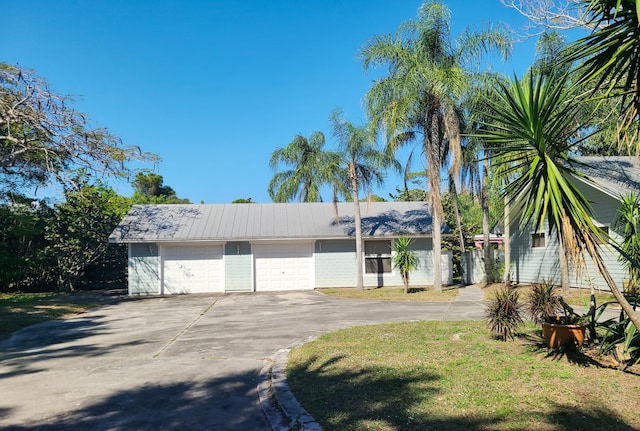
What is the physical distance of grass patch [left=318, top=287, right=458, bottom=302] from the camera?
15820 mm

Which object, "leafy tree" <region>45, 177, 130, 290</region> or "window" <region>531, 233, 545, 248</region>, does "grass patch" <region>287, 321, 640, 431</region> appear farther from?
"leafy tree" <region>45, 177, 130, 290</region>

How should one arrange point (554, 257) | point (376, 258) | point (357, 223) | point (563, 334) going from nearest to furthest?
point (563, 334)
point (554, 257)
point (357, 223)
point (376, 258)

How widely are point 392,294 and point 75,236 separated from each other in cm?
1503

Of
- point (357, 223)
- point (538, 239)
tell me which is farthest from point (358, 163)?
point (538, 239)

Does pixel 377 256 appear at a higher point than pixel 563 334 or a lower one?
higher

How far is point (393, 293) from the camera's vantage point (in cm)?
1767

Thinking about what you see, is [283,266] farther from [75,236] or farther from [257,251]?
[75,236]

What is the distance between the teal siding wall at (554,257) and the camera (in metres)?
14.1

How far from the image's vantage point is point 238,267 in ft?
65.9

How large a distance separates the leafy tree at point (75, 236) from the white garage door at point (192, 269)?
4.26 meters

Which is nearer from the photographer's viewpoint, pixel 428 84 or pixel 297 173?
pixel 428 84

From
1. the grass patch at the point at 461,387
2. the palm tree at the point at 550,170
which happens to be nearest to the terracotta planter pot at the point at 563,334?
the grass patch at the point at 461,387

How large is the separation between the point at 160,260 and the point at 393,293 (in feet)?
34.1

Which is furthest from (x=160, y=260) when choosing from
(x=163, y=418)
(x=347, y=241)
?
(x=163, y=418)
